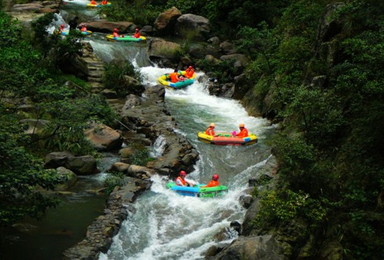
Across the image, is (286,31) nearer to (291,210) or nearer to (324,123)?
(324,123)

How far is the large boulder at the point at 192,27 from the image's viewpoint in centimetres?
2903

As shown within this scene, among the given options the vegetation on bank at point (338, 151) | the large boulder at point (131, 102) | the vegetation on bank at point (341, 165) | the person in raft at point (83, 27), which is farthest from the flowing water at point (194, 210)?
the person in raft at point (83, 27)

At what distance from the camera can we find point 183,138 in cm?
1634

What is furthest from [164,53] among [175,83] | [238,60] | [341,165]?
[341,165]

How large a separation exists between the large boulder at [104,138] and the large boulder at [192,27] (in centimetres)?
1452

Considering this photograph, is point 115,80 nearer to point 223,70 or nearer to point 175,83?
point 175,83

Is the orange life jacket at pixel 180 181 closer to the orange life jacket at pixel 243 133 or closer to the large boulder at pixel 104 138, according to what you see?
the large boulder at pixel 104 138

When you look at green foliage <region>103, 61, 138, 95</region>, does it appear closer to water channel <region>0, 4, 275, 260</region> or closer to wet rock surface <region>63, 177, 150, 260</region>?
water channel <region>0, 4, 275, 260</region>

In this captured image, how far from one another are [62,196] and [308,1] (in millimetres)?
14401

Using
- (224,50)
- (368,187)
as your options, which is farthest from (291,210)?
(224,50)

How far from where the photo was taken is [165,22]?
29688 mm

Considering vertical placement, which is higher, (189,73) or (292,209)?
(292,209)

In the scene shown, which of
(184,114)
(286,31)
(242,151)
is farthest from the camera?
(286,31)

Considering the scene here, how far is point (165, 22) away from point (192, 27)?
73.2 inches
